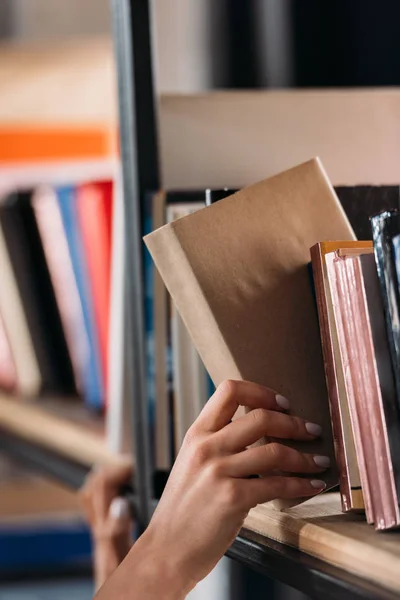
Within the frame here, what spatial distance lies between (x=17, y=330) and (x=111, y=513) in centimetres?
74

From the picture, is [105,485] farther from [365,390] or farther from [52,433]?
[365,390]

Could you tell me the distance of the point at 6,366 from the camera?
1.84m

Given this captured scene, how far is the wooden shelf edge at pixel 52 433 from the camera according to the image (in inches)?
→ 49.9

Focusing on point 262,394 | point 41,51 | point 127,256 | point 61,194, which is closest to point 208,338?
point 262,394

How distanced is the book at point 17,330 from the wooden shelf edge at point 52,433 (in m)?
0.05

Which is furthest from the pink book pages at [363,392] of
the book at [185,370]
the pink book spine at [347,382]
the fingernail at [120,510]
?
the fingernail at [120,510]

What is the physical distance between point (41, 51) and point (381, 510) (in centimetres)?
155

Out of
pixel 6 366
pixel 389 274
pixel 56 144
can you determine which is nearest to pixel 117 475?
pixel 389 274

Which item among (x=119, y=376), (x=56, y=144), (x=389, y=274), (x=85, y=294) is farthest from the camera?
A: (x=56, y=144)

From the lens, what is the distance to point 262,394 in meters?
0.66

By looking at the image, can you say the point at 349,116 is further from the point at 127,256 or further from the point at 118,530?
the point at 118,530

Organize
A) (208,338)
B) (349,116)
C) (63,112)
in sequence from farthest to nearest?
(63,112) → (349,116) → (208,338)

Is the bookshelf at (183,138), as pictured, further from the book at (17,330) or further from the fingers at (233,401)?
the book at (17,330)

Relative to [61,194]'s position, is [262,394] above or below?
below
